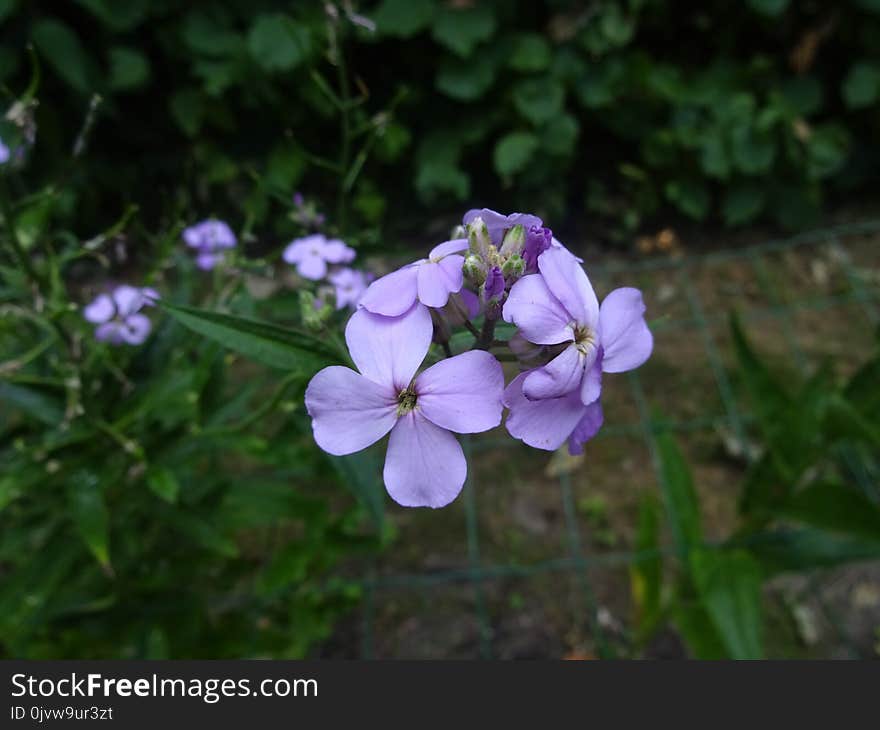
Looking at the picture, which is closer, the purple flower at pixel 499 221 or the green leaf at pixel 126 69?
the purple flower at pixel 499 221

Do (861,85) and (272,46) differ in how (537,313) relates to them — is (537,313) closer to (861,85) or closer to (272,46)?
(272,46)

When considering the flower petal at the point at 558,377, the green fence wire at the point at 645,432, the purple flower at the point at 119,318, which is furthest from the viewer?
the green fence wire at the point at 645,432

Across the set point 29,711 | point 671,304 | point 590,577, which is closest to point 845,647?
point 590,577

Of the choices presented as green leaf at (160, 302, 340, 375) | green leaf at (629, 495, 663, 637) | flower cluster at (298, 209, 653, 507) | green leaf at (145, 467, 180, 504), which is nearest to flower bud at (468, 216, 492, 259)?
flower cluster at (298, 209, 653, 507)

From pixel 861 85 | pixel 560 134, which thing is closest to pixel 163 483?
pixel 560 134

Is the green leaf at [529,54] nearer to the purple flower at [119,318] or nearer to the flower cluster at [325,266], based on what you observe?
the flower cluster at [325,266]

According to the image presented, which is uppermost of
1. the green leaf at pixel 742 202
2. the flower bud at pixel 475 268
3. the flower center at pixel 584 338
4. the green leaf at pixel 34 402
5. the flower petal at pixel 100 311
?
the green leaf at pixel 742 202

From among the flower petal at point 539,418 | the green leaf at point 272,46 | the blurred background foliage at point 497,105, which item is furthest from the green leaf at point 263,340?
the green leaf at point 272,46

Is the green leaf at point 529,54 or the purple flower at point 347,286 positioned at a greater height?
the green leaf at point 529,54

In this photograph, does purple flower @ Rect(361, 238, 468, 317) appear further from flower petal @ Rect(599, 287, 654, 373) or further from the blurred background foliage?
the blurred background foliage
